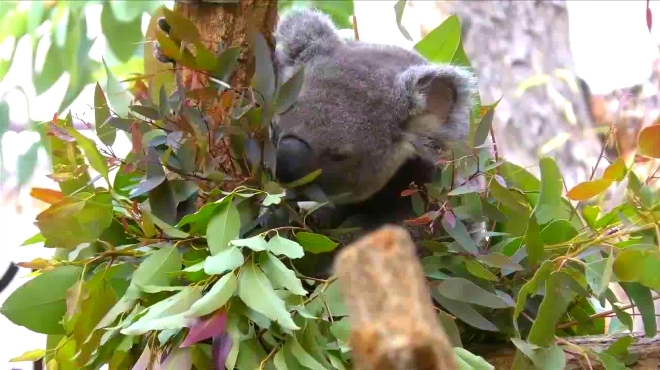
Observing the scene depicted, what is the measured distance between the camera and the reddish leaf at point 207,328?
2.77 ft

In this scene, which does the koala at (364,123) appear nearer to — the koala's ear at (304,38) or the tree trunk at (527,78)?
the koala's ear at (304,38)

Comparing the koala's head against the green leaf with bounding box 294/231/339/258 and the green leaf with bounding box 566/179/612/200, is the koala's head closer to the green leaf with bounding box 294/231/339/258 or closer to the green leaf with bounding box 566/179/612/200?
the green leaf with bounding box 294/231/339/258

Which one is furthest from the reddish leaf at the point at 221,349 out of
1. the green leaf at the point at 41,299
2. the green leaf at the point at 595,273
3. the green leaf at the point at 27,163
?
the green leaf at the point at 27,163

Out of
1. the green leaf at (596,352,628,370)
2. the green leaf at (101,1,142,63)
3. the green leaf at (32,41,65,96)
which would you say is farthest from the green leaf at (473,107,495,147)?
the green leaf at (32,41,65,96)

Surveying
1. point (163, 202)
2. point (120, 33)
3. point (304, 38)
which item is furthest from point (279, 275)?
point (120, 33)

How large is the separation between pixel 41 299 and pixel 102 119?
1.07 feet

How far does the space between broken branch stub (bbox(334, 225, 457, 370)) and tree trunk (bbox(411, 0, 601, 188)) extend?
117 inches

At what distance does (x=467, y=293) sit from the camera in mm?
1035

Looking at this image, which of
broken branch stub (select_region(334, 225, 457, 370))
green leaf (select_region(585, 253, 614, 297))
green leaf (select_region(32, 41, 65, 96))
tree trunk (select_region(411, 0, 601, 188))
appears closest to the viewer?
broken branch stub (select_region(334, 225, 457, 370))

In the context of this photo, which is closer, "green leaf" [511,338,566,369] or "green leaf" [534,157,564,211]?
"green leaf" [511,338,566,369]

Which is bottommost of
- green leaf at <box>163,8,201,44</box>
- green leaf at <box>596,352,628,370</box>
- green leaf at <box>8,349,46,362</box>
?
green leaf at <box>8,349,46,362</box>

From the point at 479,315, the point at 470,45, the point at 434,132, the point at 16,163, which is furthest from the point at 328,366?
the point at 470,45

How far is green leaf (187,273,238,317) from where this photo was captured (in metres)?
0.84

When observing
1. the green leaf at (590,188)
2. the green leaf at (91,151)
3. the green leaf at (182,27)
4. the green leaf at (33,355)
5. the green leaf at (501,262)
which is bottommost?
the green leaf at (33,355)
